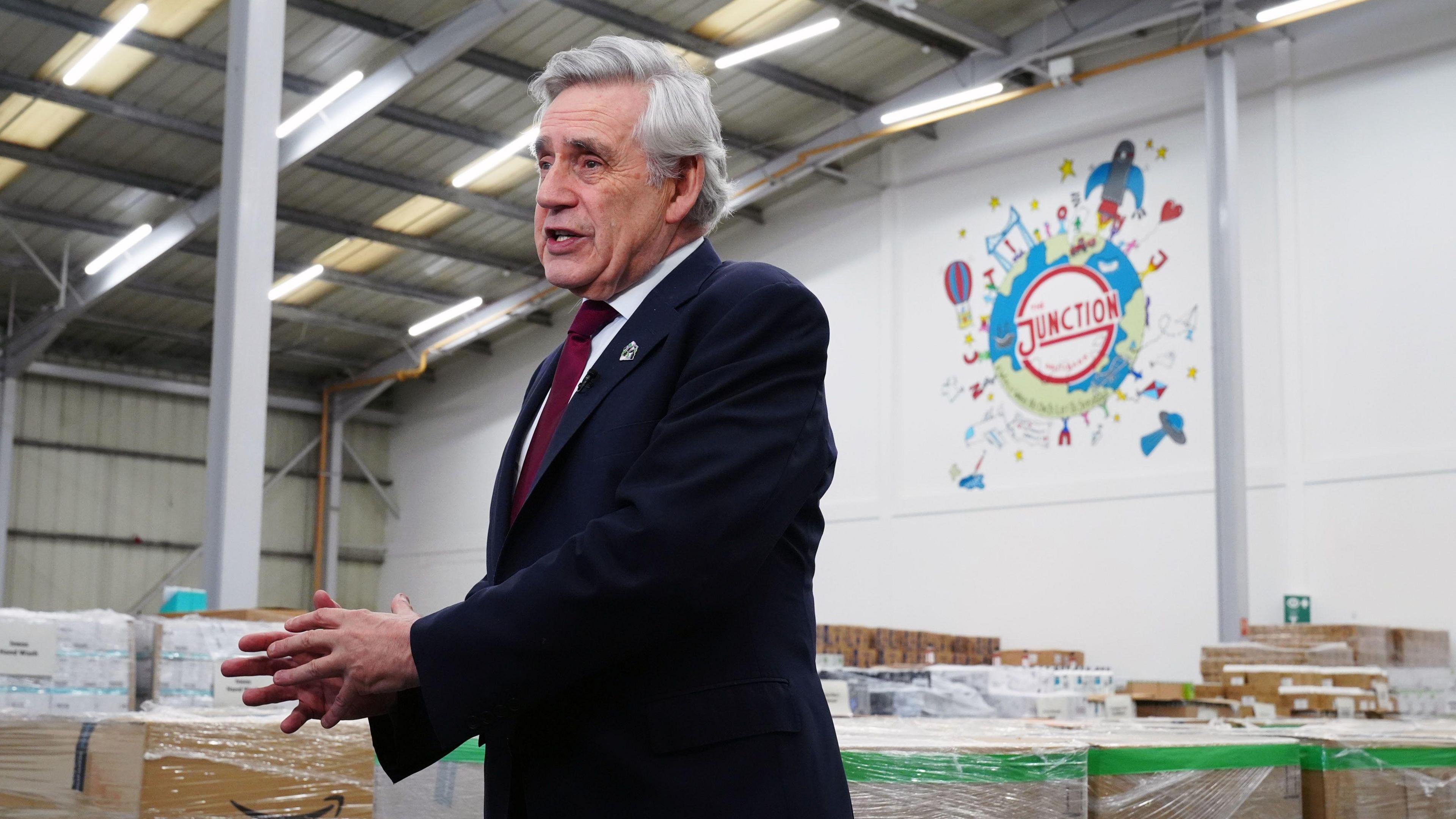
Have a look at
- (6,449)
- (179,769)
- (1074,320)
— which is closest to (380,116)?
(1074,320)

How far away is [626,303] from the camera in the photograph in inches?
61.7

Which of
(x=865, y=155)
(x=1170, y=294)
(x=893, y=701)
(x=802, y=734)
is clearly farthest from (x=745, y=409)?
(x=865, y=155)

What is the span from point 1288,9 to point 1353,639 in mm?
5311

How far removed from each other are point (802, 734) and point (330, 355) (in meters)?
21.4

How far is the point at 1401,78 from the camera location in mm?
12016

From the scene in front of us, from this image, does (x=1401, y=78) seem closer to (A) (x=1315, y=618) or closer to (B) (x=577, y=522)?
(A) (x=1315, y=618)

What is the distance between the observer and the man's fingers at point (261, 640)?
1364mm

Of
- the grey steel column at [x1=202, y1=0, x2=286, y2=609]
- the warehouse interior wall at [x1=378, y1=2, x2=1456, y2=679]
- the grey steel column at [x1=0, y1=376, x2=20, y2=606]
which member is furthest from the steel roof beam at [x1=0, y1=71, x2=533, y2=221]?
the grey steel column at [x1=202, y1=0, x2=286, y2=609]

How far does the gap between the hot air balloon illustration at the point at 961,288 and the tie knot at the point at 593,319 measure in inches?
530

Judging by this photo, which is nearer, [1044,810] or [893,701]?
[1044,810]

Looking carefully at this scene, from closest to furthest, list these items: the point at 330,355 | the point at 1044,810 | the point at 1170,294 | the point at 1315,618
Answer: the point at 1044,810 → the point at 1315,618 → the point at 1170,294 → the point at 330,355

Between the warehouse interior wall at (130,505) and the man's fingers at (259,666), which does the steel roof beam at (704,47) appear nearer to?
the warehouse interior wall at (130,505)

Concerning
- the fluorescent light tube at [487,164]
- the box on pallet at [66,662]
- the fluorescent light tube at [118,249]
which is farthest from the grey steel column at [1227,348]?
the fluorescent light tube at [118,249]

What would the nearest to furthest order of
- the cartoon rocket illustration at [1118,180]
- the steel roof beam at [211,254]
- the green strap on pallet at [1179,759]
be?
the green strap on pallet at [1179,759] < the cartoon rocket illustration at [1118,180] < the steel roof beam at [211,254]
